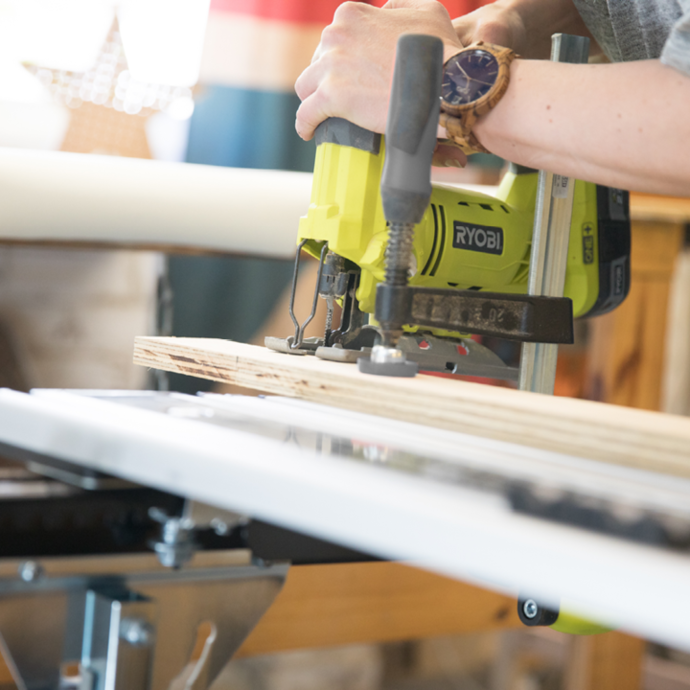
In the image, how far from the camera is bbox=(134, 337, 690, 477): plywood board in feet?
1.54

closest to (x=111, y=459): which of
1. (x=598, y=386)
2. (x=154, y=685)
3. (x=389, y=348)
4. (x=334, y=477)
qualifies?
(x=334, y=477)

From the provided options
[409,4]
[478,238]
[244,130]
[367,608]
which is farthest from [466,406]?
[244,130]

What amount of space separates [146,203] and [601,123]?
837 millimetres

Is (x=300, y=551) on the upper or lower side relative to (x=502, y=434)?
lower

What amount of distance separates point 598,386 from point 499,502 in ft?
3.94

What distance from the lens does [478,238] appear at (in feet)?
2.75

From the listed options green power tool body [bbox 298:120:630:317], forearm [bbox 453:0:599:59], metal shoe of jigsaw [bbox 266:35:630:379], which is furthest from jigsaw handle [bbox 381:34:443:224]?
forearm [bbox 453:0:599:59]

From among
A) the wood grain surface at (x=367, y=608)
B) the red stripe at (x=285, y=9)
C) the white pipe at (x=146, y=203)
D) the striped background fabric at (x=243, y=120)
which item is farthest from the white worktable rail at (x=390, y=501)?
the red stripe at (x=285, y=9)

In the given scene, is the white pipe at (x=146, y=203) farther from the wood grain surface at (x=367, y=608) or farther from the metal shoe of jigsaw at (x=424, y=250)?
the wood grain surface at (x=367, y=608)

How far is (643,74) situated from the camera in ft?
1.91

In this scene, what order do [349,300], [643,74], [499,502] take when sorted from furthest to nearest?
[349,300] < [643,74] < [499,502]

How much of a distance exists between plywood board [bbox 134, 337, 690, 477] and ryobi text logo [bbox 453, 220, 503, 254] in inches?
7.8

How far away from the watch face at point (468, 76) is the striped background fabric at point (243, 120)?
107cm

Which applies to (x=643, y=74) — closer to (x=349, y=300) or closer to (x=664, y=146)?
(x=664, y=146)
